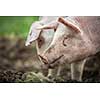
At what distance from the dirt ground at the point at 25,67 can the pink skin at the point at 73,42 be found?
0.12 m

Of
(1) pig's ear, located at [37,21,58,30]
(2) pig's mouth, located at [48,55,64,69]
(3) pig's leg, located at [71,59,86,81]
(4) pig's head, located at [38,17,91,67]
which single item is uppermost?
(1) pig's ear, located at [37,21,58,30]

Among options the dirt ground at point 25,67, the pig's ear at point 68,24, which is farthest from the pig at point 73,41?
the dirt ground at point 25,67

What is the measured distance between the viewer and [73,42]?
2.95 m

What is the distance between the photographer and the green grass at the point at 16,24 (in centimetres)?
308

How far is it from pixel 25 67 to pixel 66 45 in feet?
1.09

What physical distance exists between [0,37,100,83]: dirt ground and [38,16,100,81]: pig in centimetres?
11

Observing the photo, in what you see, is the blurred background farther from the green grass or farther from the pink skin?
the pink skin

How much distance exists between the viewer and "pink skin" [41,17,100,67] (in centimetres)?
294

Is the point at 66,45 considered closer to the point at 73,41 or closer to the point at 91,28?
the point at 73,41

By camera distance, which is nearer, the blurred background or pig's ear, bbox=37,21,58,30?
pig's ear, bbox=37,21,58,30

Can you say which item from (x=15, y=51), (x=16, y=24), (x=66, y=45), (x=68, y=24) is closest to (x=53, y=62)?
(x=66, y=45)

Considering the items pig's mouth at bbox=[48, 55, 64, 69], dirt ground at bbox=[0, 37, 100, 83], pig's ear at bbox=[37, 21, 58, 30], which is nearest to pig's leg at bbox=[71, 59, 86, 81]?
dirt ground at bbox=[0, 37, 100, 83]

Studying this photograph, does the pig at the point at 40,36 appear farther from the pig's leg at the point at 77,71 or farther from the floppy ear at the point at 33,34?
the pig's leg at the point at 77,71
